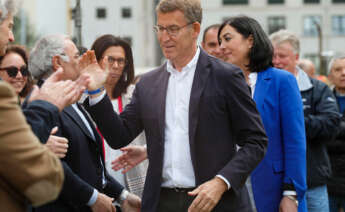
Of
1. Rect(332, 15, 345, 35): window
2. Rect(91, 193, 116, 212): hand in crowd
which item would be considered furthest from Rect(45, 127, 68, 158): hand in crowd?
Rect(332, 15, 345, 35): window

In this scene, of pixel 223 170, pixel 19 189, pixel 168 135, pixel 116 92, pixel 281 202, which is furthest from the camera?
pixel 116 92

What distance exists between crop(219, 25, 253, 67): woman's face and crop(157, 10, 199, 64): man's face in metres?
0.80

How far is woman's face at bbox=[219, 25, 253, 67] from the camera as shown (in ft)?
13.1

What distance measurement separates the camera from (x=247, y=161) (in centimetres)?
304

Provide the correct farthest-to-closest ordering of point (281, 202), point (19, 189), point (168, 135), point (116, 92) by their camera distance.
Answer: point (116, 92) → point (281, 202) → point (168, 135) → point (19, 189)

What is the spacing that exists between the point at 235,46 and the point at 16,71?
2132 millimetres

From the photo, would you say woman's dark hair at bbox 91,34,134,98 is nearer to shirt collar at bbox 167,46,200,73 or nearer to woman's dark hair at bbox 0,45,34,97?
woman's dark hair at bbox 0,45,34,97

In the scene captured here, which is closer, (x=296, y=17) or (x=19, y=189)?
(x=19, y=189)

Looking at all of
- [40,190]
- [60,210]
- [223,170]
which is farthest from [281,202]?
[40,190]

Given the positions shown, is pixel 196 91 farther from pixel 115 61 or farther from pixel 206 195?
pixel 115 61

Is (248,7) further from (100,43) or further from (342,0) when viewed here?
(100,43)

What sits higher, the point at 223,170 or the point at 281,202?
the point at 223,170

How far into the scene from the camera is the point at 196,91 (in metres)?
3.12

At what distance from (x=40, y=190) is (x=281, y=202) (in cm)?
222
